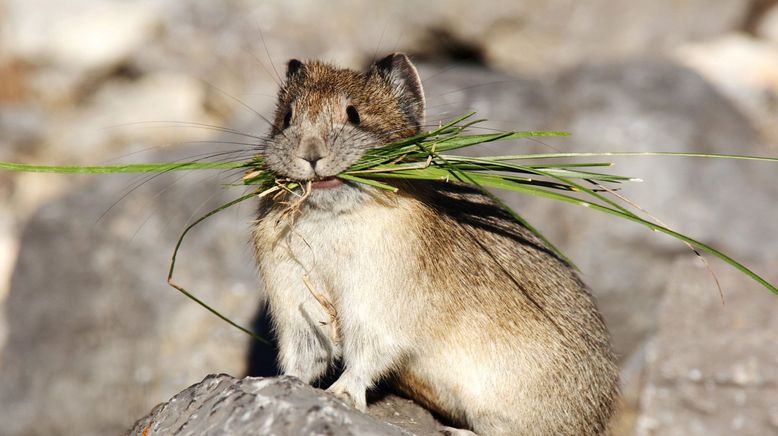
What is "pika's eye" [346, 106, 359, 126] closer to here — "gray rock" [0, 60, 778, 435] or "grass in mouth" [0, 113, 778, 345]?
"grass in mouth" [0, 113, 778, 345]

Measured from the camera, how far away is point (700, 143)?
14.1 m

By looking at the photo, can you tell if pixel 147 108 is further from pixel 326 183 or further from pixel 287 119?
pixel 326 183

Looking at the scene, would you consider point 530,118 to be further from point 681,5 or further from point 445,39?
point 681,5

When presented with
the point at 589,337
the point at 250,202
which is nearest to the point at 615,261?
the point at 250,202

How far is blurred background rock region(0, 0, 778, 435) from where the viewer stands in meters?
11.5

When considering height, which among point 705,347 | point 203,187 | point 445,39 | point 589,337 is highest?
point 445,39

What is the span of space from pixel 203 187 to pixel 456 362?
23.9ft

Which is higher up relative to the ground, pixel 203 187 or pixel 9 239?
pixel 203 187

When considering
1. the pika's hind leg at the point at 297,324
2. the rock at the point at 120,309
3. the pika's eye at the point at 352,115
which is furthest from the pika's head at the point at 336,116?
the rock at the point at 120,309

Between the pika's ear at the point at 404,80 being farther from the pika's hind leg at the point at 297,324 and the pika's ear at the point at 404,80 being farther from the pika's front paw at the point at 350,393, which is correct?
the pika's front paw at the point at 350,393

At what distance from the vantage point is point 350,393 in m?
6.27

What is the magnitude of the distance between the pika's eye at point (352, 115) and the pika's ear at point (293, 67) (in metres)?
0.83

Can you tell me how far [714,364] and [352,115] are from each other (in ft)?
22.1

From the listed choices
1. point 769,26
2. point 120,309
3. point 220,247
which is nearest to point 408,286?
point 220,247
